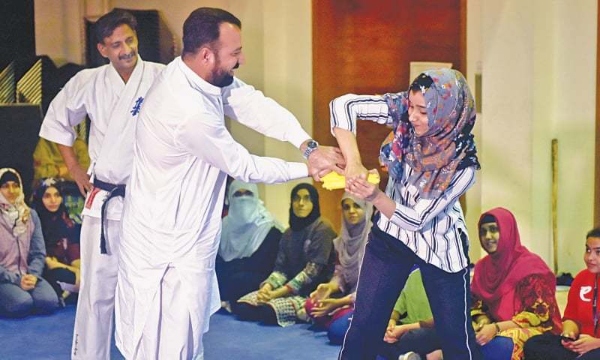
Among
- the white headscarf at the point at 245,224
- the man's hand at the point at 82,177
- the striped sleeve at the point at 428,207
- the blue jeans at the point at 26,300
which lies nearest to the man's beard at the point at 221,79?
the striped sleeve at the point at 428,207

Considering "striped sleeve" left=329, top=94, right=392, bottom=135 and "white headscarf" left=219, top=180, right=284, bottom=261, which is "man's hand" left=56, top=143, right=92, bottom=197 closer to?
"white headscarf" left=219, top=180, right=284, bottom=261

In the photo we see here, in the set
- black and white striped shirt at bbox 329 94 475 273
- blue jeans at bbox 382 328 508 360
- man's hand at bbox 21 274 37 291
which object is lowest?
blue jeans at bbox 382 328 508 360

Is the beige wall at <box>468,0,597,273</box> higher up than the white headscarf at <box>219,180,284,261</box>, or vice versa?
the beige wall at <box>468,0,597,273</box>

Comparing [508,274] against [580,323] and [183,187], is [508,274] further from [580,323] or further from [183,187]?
[183,187]

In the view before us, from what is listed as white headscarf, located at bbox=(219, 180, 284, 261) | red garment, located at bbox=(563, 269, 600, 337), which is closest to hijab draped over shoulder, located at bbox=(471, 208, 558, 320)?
red garment, located at bbox=(563, 269, 600, 337)

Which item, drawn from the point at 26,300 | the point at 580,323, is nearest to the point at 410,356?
the point at 580,323

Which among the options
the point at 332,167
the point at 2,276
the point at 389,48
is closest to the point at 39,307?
the point at 2,276

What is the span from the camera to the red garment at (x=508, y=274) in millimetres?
4887

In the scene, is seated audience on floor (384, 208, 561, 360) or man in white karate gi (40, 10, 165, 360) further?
seated audience on floor (384, 208, 561, 360)

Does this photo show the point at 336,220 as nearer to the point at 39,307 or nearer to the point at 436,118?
the point at 39,307

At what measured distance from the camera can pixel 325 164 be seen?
3.95 metres

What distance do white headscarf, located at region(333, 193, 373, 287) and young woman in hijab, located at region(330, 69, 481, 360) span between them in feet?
5.35

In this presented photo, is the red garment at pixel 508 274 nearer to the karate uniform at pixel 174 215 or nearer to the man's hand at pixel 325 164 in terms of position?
the man's hand at pixel 325 164

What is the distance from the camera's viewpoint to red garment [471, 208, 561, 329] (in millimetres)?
4887
